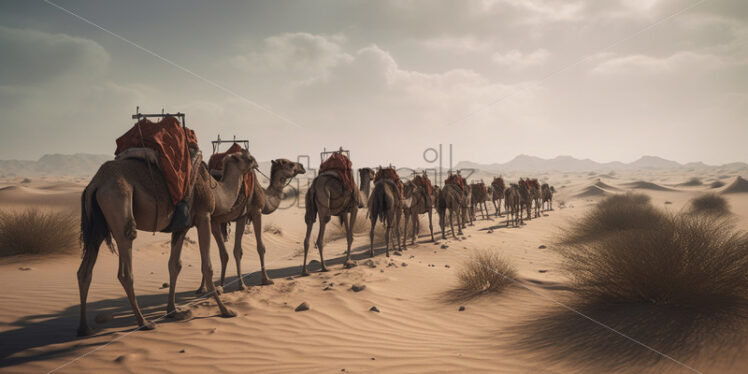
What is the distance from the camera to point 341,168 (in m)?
9.99

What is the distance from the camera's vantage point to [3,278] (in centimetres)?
816

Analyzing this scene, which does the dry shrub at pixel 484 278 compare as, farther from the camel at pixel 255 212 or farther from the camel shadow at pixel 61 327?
the camel shadow at pixel 61 327

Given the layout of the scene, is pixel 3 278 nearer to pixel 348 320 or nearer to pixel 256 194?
pixel 256 194

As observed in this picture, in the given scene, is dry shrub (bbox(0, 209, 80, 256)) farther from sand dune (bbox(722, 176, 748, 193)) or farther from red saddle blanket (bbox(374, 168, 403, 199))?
sand dune (bbox(722, 176, 748, 193))

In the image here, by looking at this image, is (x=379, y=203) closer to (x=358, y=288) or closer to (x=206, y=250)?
(x=358, y=288)

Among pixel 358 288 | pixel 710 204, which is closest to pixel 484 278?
pixel 358 288

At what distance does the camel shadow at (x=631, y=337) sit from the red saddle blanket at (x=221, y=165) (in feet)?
18.1

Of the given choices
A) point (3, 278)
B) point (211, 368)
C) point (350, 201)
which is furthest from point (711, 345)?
point (3, 278)

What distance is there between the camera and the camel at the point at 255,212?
734 centimetres

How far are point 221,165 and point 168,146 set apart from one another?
289 cm

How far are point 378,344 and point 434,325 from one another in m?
1.29

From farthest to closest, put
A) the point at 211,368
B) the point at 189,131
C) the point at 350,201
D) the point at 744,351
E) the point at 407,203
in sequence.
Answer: the point at 407,203, the point at 350,201, the point at 189,131, the point at 211,368, the point at 744,351

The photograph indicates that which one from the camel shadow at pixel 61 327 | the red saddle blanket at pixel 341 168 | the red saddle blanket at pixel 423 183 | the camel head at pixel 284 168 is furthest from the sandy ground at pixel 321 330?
the red saddle blanket at pixel 423 183

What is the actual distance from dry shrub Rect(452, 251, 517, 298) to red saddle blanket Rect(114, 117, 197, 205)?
5604 millimetres
